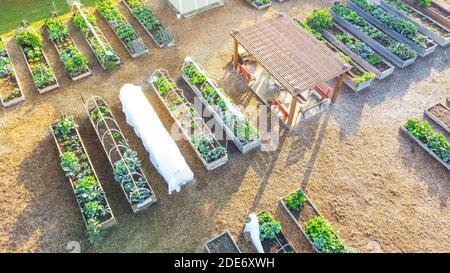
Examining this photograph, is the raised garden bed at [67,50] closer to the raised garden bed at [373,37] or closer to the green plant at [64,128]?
Result: the green plant at [64,128]

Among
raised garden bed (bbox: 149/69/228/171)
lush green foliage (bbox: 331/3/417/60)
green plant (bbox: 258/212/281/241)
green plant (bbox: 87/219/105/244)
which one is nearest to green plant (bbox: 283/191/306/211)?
green plant (bbox: 258/212/281/241)

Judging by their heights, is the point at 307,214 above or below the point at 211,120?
below

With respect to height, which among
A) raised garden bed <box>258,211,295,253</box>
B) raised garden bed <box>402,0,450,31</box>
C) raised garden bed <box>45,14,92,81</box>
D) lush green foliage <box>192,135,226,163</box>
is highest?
raised garden bed <box>45,14,92,81</box>

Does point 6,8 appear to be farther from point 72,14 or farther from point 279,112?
point 279,112

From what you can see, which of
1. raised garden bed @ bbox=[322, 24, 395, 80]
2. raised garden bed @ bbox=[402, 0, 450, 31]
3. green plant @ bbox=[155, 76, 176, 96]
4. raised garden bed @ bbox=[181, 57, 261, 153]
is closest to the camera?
raised garden bed @ bbox=[181, 57, 261, 153]

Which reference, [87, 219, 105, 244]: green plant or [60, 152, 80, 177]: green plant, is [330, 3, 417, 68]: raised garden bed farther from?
[87, 219, 105, 244]: green plant

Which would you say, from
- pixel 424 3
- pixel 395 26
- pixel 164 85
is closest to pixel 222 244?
pixel 164 85
